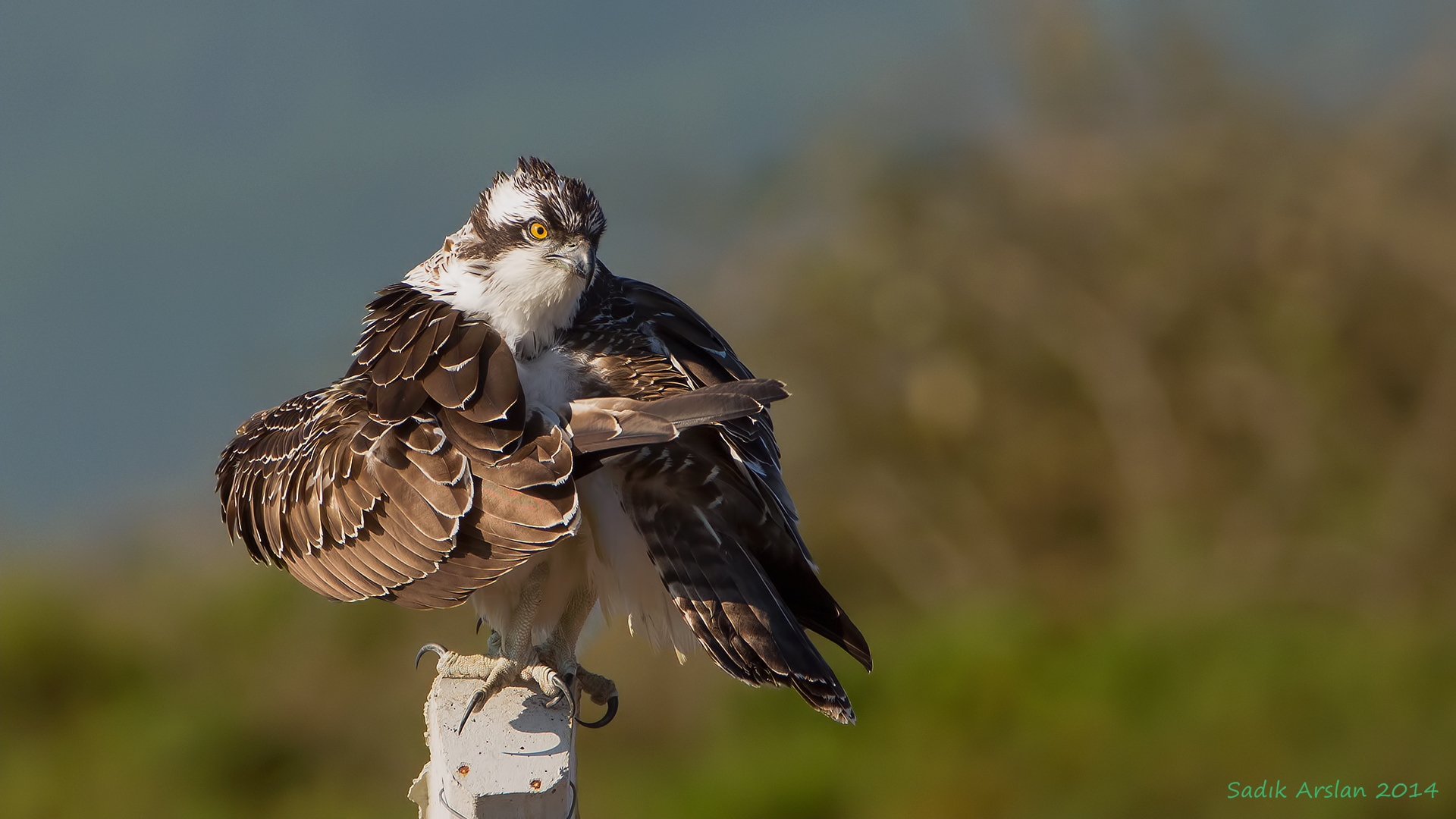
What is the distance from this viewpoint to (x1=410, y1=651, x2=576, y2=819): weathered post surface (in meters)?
3.40

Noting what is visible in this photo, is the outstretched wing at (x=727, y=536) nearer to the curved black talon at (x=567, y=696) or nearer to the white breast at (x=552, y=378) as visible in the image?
the white breast at (x=552, y=378)

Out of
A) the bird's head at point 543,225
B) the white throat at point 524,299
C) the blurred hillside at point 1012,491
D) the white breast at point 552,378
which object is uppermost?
the bird's head at point 543,225

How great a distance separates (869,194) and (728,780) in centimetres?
483

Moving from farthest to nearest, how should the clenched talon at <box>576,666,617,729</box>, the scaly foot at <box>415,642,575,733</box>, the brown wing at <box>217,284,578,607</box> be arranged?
the clenched talon at <box>576,666,617,729</box>, the scaly foot at <box>415,642,575,733</box>, the brown wing at <box>217,284,578,607</box>

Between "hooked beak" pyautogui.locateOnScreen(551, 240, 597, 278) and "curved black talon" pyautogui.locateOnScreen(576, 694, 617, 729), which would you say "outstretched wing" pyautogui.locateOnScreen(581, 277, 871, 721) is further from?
"curved black talon" pyautogui.locateOnScreen(576, 694, 617, 729)

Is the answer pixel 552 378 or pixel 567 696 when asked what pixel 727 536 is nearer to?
pixel 567 696

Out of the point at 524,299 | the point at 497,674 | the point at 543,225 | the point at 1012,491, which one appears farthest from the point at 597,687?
the point at 1012,491

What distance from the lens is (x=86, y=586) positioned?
452 inches

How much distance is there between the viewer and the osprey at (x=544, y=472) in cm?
365

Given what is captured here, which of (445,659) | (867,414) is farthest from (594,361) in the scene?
(867,414)

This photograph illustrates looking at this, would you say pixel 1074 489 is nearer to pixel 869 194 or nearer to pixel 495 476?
pixel 869 194

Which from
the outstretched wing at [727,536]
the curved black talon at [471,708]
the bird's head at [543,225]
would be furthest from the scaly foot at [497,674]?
the bird's head at [543,225]

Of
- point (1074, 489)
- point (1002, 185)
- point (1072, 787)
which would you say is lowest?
point (1072, 787)

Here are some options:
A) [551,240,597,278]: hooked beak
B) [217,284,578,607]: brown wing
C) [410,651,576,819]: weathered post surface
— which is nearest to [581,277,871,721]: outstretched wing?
[551,240,597,278]: hooked beak
